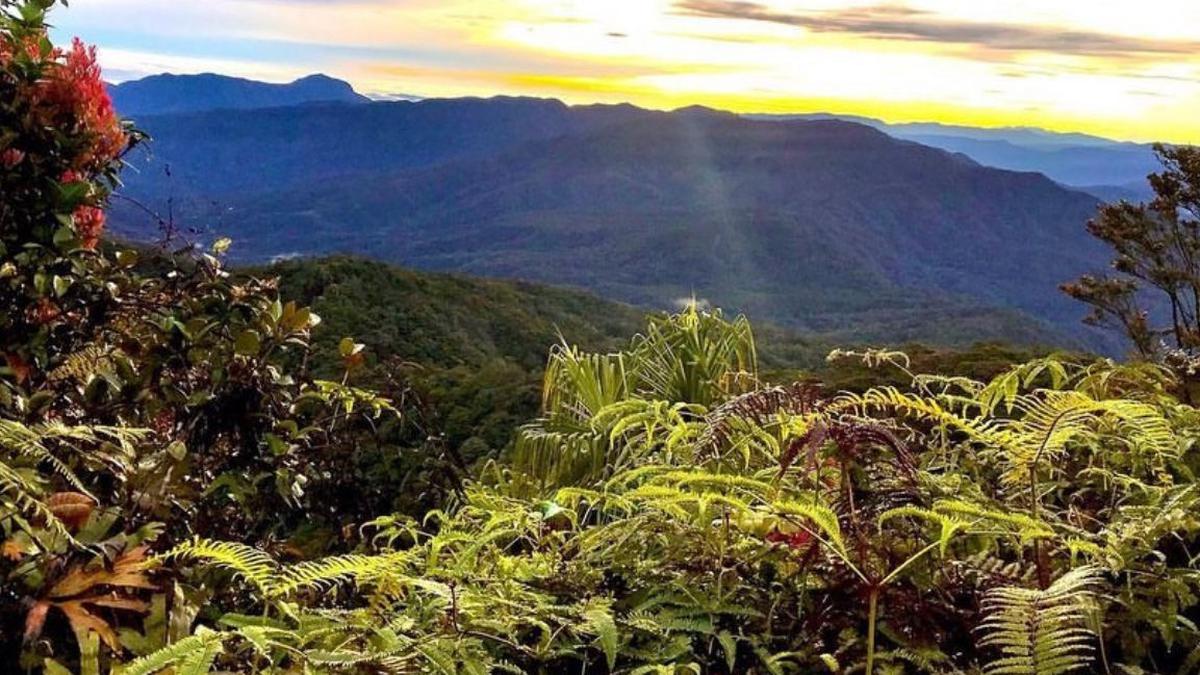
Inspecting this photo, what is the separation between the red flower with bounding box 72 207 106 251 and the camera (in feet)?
7.25

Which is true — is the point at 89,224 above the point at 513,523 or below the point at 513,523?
above

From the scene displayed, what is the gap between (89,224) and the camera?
2260mm

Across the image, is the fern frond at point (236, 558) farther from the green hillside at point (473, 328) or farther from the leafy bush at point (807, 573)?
the green hillside at point (473, 328)

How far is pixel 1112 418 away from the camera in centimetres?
179

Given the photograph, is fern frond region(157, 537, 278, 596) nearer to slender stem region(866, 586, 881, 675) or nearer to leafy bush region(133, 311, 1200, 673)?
leafy bush region(133, 311, 1200, 673)

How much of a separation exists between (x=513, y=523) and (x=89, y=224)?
1.32 meters

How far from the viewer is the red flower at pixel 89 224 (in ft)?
7.25

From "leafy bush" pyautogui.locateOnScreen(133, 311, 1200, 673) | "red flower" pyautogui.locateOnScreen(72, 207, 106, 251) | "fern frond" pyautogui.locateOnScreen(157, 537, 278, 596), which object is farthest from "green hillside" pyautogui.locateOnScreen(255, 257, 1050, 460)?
"fern frond" pyautogui.locateOnScreen(157, 537, 278, 596)

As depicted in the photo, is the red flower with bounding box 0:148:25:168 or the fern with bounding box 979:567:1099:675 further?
the red flower with bounding box 0:148:25:168

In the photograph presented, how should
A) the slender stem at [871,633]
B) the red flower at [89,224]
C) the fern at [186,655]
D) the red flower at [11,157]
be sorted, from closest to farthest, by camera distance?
the fern at [186,655], the slender stem at [871,633], the red flower at [11,157], the red flower at [89,224]

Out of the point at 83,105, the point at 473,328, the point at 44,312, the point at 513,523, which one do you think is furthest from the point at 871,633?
the point at 473,328

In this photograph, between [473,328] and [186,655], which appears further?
[473,328]

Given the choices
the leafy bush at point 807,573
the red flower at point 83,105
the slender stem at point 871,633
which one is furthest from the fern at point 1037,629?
the red flower at point 83,105

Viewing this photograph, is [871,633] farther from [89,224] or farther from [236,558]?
[89,224]
